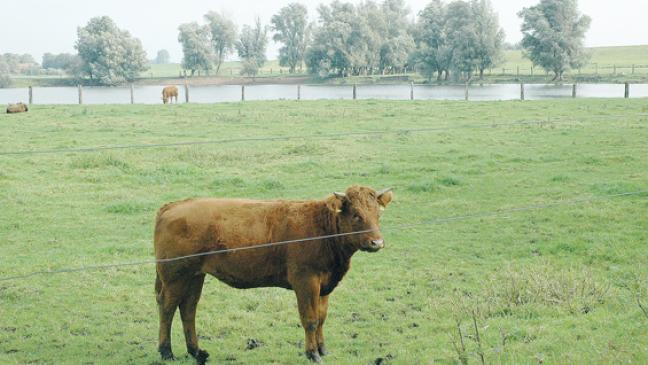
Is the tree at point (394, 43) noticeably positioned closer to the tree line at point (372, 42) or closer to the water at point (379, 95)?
the tree line at point (372, 42)

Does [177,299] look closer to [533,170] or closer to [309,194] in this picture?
[309,194]

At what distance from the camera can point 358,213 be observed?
7473mm

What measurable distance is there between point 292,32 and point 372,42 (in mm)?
32172

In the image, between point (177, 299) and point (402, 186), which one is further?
point (402, 186)

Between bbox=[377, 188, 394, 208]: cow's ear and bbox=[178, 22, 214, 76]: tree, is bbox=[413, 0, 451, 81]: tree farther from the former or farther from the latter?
bbox=[377, 188, 394, 208]: cow's ear

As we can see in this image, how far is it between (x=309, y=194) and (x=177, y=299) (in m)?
8.32

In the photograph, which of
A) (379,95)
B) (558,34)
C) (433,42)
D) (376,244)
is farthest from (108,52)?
(376,244)

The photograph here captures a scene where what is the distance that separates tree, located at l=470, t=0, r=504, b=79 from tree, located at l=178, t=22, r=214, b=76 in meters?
42.8

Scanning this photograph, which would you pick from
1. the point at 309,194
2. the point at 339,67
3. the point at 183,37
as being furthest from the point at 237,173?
the point at 183,37

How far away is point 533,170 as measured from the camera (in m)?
17.9

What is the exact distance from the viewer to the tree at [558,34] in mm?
72750

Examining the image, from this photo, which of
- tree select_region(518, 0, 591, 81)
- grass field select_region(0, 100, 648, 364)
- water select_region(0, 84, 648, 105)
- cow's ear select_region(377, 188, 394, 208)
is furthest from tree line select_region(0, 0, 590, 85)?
cow's ear select_region(377, 188, 394, 208)

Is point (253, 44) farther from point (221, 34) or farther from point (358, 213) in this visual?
point (358, 213)

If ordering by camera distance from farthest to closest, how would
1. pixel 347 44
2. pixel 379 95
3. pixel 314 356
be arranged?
pixel 347 44
pixel 379 95
pixel 314 356
